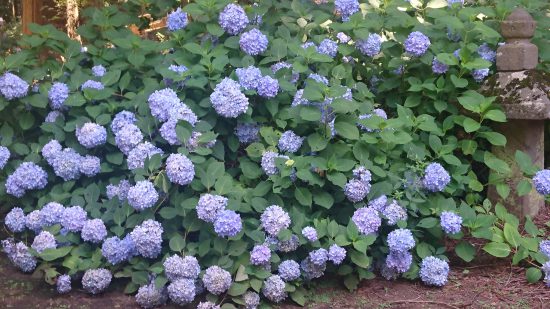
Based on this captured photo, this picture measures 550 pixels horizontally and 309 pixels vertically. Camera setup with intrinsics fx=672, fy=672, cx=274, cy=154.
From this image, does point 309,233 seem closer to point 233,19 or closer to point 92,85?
point 233,19

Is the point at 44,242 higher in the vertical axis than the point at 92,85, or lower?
lower

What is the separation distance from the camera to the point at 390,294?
358 cm

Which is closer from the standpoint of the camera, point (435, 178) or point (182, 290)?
point (182, 290)

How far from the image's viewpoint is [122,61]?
13.9ft

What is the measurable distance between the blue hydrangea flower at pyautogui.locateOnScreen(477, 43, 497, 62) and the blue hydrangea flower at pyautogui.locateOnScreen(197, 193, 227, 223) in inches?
78.8

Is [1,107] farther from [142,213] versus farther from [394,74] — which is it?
[394,74]

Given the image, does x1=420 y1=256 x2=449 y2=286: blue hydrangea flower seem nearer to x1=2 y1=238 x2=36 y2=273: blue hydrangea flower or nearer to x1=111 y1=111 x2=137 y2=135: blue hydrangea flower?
x1=111 y1=111 x2=137 y2=135: blue hydrangea flower

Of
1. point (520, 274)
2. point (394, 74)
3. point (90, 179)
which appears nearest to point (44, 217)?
point (90, 179)

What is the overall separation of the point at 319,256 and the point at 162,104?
1152mm

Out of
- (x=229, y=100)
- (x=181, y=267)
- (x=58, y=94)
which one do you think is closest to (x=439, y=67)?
(x=229, y=100)

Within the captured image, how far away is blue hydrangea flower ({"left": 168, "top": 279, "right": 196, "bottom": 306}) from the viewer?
316cm

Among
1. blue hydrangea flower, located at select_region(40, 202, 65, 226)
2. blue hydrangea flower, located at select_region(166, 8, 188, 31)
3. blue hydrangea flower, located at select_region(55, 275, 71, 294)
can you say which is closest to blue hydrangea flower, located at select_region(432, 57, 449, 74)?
blue hydrangea flower, located at select_region(166, 8, 188, 31)

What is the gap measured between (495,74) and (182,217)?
6.88ft

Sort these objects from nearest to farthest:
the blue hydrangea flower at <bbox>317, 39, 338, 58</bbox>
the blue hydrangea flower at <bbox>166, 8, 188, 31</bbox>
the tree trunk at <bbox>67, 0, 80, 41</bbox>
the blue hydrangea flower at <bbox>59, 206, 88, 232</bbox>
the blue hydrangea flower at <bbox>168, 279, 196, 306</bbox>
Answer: the blue hydrangea flower at <bbox>168, 279, 196, 306</bbox>, the blue hydrangea flower at <bbox>59, 206, 88, 232</bbox>, the blue hydrangea flower at <bbox>317, 39, 338, 58</bbox>, the blue hydrangea flower at <bbox>166, 8, 188, 31</bbox>, the tree trunk at <bbox>67, 0, 80, 41</bbox>
